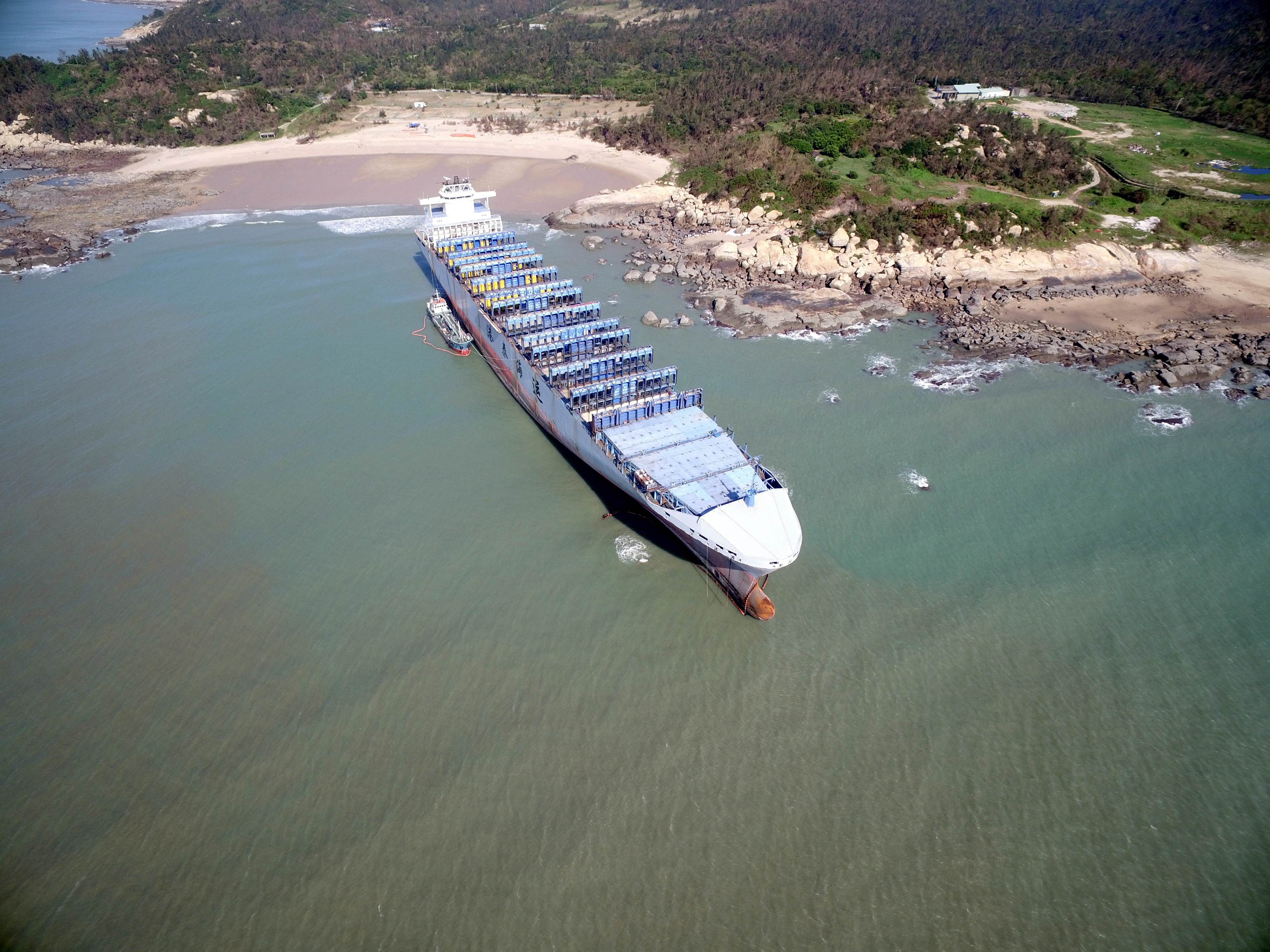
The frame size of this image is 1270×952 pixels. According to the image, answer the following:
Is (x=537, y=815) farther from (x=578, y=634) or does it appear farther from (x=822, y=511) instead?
(x=822, y=511)

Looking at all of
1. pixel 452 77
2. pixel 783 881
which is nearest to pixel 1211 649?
pixel 783 881

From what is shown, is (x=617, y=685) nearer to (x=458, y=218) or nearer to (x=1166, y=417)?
(x=1166, y=417)

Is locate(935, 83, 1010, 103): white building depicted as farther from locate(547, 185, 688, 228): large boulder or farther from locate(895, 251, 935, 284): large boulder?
locate(895, 251, 935, 284): large boulder

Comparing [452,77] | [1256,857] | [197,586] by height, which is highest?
[452,77]

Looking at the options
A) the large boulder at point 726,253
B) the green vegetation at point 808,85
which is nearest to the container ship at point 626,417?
the large boulder at point 726,253

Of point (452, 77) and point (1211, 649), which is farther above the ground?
point (452, 77)

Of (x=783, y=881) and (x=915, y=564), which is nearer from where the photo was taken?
(x=783, y=881)

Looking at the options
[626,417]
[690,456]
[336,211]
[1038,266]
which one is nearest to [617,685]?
[690,456]
